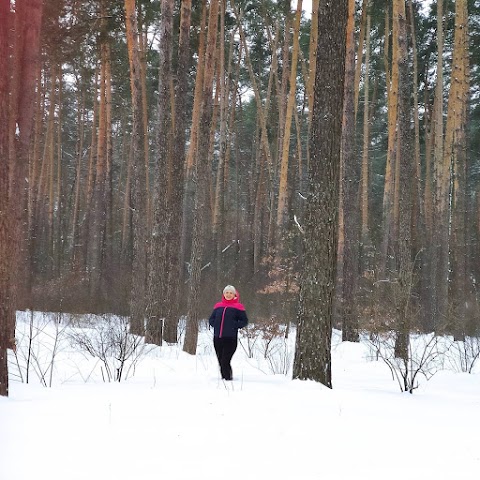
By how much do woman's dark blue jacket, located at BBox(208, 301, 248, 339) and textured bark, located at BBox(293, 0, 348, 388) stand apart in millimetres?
1209

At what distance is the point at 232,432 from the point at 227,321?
334 centimetres

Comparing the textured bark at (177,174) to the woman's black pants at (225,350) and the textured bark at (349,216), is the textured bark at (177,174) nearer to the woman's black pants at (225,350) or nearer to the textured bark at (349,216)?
the textured bark at (349,216)

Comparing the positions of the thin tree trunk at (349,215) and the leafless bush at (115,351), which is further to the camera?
the thin tree trunk at (349,215)

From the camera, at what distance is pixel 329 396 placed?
5.48m

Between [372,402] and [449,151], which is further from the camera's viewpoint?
[449,151]

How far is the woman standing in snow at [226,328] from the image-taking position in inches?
281

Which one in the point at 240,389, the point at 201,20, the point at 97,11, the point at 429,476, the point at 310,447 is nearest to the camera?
the point at 429,476

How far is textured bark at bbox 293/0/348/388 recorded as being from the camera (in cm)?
616

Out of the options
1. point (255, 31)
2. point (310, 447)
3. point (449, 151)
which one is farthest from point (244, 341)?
point (255, 31)

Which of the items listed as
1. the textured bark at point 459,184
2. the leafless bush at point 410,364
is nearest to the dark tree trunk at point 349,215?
the leafless bush at point 410,364

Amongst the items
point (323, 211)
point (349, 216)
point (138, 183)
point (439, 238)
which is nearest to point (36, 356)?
point (138, 183)

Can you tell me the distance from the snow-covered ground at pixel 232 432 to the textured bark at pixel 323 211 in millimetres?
389

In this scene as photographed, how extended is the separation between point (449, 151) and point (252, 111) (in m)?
17.5

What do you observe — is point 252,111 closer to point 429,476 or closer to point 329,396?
point 329,396
